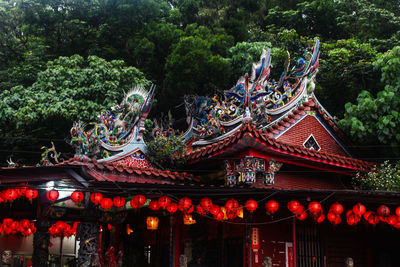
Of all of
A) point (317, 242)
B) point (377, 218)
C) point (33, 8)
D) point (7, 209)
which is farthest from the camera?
point (33, 8)

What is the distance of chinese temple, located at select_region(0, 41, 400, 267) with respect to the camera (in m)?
11.0

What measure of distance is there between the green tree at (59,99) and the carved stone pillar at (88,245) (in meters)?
5.79

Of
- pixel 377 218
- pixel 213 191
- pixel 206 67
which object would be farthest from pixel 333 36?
pixel 213 191

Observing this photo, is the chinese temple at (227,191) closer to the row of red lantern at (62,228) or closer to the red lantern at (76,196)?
the red lantern at (76,196)

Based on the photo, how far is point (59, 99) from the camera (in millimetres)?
16875

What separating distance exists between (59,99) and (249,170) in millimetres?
8552

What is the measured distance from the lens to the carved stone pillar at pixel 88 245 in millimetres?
11266

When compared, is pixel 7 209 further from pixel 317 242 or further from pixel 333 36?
pixel 333 36

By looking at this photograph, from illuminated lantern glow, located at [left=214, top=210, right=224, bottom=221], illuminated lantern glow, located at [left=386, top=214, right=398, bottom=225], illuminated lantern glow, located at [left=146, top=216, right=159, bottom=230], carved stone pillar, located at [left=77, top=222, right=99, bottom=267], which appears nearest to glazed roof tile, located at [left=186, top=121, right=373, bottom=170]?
illuminated lantern glow, located at [left=214, top=210, right=224, bottom=221]

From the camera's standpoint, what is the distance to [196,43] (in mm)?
18656

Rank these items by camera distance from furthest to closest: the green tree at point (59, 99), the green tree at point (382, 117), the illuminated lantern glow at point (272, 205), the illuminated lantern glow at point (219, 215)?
the green tree at point (59, 99) → the green tree at point (382, 117) → the illuminated lantern glow at point (219, 215) → the illuminated lantern glow at point (272, 205)

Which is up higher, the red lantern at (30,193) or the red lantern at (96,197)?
the red lantern at (30,193)

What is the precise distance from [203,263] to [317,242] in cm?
342

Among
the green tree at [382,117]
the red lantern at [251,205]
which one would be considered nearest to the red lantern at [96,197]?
the red lantern at [251,205]
